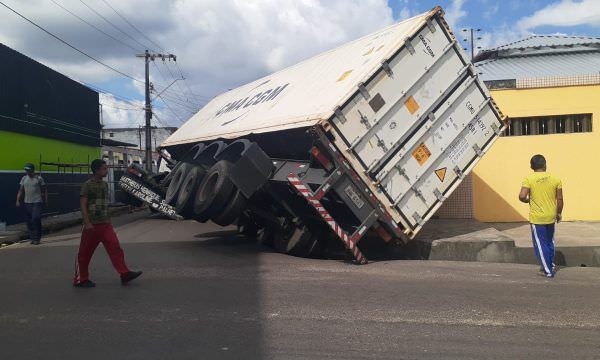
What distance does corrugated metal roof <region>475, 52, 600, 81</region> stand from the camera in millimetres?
19891

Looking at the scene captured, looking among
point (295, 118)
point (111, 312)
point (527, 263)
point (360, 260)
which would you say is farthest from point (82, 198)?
point (527, 263)

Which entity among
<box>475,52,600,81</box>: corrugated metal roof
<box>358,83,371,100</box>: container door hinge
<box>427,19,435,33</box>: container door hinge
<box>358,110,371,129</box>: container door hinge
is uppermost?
<box>475,52,600,81</box>: corrugated metal roof

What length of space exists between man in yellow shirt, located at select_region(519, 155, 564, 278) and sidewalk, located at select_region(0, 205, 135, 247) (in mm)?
11008

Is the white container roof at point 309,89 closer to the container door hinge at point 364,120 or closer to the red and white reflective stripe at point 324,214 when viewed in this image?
the container door hinge at point 364,120

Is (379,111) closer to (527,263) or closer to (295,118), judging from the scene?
(295,118)

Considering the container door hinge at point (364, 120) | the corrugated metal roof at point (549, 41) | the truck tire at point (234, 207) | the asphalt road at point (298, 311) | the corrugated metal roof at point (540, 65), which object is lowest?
the asphalt road at point (298, 311)

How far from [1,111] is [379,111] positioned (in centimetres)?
1164

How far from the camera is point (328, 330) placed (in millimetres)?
5117

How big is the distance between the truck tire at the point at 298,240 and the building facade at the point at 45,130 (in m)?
9.44

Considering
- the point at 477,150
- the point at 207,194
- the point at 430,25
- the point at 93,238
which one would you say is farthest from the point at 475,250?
the point at 93,238

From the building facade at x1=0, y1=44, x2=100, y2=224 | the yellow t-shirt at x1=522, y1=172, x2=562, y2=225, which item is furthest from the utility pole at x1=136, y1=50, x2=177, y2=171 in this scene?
the yellow t-shirt at x1=522, y1=172, x2=562, y2=225

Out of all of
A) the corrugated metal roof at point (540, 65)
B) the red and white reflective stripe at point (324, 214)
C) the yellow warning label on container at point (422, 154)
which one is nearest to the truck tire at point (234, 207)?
the red and white reflective stripe at point (324, 214)

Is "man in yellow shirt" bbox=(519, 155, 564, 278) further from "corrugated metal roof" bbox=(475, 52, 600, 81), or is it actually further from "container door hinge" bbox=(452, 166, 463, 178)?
"corrugated metal roof" bbox=(475, 52, 600, 81)

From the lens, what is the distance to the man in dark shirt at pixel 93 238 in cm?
705
